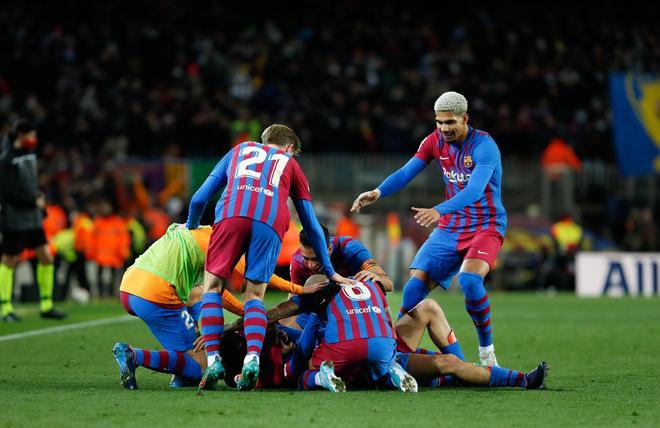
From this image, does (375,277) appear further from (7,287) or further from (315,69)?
(315,69)

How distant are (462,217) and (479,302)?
0.72 metres

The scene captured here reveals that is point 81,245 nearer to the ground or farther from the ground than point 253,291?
nearer to the ground

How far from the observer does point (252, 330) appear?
24.4 ft

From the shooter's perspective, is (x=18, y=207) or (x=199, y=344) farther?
(x=18, y=207)

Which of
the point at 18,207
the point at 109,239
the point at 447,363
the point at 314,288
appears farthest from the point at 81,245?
the point at 447,363

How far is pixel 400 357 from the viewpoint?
25.7 ft

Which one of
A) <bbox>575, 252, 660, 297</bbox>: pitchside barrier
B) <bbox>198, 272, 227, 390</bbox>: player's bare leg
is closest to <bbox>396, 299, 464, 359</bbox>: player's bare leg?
<bbox>198, 272, 227, 390</bbox>: player's bare leg

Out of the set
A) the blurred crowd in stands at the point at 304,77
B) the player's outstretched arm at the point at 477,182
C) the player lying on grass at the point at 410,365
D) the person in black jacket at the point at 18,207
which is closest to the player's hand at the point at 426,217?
the player's outstretched arm at the point at 477,182

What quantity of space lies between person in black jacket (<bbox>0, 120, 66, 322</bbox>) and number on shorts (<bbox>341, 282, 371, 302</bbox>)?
6818 mm

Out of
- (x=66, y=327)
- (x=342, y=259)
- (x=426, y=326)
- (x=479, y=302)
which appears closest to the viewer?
(x=426, y=326)

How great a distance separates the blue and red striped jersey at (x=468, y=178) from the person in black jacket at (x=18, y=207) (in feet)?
19.5

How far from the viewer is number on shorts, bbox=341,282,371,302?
7645mm

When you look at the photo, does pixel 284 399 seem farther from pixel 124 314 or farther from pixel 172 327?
pixel 124 314

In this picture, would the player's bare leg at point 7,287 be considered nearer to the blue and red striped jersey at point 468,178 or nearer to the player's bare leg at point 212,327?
the blue and red striped jersey at point 468,178
